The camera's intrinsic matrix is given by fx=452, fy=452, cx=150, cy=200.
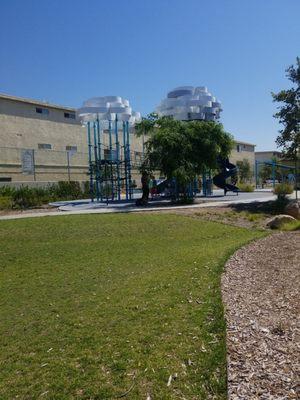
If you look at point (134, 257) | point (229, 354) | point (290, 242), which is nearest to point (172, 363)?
point (229, 354)

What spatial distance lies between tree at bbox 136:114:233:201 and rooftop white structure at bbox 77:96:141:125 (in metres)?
1.27

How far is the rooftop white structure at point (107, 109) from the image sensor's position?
75.9 feet

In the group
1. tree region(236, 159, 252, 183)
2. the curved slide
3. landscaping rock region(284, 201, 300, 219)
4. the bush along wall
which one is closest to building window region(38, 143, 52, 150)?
the bush along wall

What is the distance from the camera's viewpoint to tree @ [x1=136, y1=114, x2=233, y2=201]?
69.0 feet

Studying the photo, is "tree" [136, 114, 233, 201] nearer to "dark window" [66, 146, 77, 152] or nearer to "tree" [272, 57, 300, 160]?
"tree" [272, 57, 300, 160]

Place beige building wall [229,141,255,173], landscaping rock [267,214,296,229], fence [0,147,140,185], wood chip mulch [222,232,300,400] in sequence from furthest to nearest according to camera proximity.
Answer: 1. beige building wall [229,141,255,173]
2. fence [0,147,140,185]
3. landscaping rock [267,214,296,229]
4. wood chip mulch [222,232,300,400]

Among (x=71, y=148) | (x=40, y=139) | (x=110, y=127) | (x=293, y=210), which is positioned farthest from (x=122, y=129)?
A: (x=293, y=210)

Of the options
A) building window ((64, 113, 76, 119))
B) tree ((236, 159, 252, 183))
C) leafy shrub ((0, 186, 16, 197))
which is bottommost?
leafy shrub ((0, 186, 16, 197))

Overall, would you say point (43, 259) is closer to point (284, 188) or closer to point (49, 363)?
point (49, 363)

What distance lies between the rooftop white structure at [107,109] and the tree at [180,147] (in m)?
1.27

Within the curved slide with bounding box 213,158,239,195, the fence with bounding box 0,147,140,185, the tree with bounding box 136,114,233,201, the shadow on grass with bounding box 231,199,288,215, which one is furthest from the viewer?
the curved slide with bounding box 213,158,239,195

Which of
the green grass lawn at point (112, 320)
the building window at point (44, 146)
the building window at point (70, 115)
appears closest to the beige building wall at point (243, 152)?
the building window at point (70, 115)

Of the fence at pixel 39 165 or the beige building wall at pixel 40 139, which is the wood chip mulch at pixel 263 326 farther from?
the beige building wall at pixel 40 139

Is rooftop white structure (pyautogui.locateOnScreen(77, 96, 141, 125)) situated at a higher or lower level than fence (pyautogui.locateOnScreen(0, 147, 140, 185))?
higher
